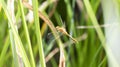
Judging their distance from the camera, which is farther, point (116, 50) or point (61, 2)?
point (61, 2)

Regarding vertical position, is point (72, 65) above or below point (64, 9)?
below

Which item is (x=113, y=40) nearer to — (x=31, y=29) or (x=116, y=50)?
(x=116, y=50)

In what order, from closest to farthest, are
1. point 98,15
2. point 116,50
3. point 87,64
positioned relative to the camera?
point 116,50 → point 87,64 → point 98,15

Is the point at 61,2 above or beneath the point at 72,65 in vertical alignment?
above

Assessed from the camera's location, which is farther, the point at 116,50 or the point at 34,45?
the point at 34,45

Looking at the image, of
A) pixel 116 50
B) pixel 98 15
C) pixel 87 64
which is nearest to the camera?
pixel 116 50

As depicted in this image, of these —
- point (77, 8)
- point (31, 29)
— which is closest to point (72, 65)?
point (31, 29)

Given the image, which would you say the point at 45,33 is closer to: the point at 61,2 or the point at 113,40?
the point at 61,2

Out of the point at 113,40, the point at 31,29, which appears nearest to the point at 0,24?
the point at 31,29

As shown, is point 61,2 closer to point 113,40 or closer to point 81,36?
point 81,36
